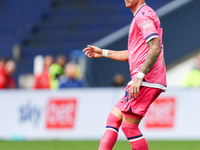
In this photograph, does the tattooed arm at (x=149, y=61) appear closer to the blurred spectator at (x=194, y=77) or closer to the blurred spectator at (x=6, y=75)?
the blurred spectator at (x=194, y=77)

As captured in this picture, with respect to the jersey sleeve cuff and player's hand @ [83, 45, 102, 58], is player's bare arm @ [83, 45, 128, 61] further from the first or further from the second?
the jersey sleeve cuff

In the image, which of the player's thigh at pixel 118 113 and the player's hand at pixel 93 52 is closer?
the player's thigh at pixel 118 113

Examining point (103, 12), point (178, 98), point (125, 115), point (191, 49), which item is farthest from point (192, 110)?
point (103, 12)

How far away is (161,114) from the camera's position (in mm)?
10195

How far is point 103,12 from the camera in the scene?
18.9 metres

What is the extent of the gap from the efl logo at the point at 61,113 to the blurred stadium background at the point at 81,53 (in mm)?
28

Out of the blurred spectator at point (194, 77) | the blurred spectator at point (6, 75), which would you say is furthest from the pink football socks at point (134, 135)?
the blurred spectator at point (6, 75)

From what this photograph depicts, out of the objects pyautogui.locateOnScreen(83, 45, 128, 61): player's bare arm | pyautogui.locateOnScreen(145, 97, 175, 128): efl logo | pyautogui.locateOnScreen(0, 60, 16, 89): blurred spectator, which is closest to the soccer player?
pyautogui.locateOnScreen(83, 45, 128, 61): player's bare arm

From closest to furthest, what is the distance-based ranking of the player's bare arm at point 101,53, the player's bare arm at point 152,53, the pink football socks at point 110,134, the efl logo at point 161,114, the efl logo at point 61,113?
the player's bare arm at point 152,53 < the pink football socks at point 110,134 < the player's bare arm at point 101,53 < the efl logo at point 161,114 < the efl logo at point 61,113

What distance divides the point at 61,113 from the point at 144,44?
6.63 metres

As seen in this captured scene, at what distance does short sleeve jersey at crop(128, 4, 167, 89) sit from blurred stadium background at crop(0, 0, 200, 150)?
18.9ft

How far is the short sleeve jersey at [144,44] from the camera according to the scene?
4.35 meters

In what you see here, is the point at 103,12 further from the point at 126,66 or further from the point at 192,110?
the point at 192,110

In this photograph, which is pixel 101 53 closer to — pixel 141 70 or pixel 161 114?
pixel 141 70
